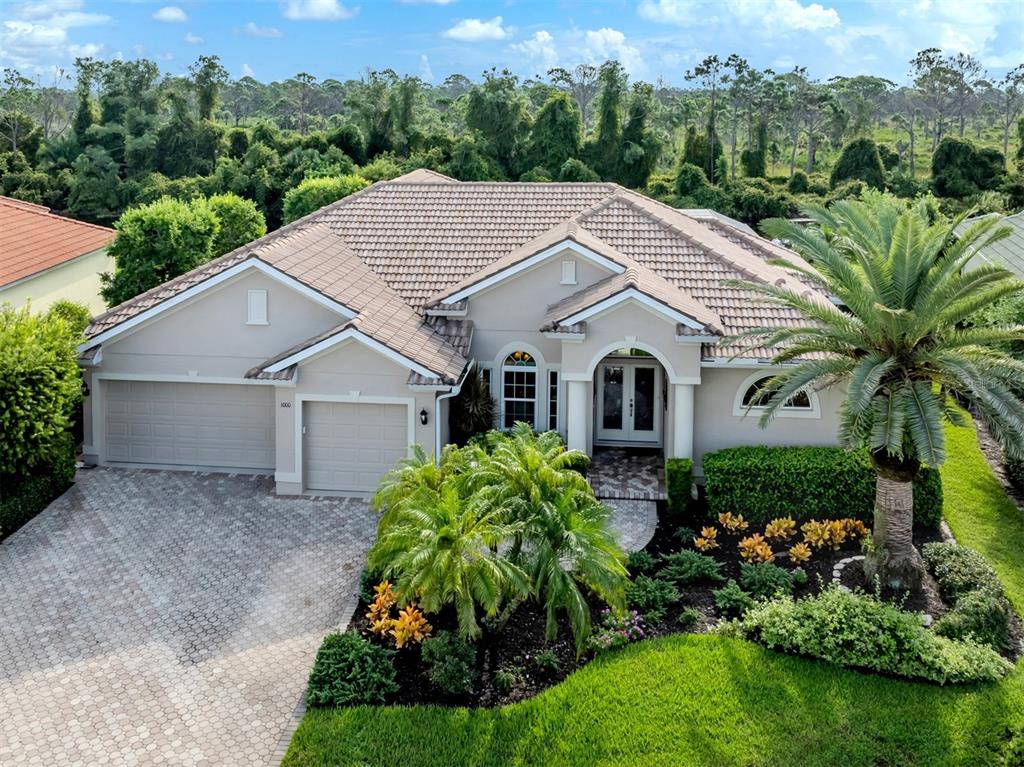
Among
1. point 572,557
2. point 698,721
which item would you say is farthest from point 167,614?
point 698,721

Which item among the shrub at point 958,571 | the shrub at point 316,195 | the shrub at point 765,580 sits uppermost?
the shrub at point 316,195

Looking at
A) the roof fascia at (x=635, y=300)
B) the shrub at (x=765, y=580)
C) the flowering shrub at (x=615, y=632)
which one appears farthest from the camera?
the roof fascia at (x=635, y=300)

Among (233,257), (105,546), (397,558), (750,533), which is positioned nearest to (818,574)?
(750,533)

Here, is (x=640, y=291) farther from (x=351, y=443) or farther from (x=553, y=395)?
(x=351, y=443)

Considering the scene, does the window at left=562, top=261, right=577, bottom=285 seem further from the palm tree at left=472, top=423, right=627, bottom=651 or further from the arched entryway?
the palm tree at left=472, top=423, right=627, bottom=651

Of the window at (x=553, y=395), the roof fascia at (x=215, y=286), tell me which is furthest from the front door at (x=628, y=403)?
the roof fascia at (x=215, y=286)

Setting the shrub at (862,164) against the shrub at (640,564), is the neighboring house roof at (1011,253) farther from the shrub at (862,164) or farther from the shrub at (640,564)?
the shrub at (862,164)
